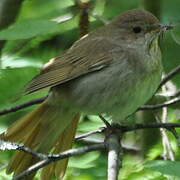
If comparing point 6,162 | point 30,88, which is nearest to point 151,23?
point 30,88

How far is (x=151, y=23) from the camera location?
10.4 feet

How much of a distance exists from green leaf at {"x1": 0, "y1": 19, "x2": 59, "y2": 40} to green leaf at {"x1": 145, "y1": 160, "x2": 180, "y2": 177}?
3.06 ft

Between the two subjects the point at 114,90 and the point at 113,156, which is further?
the point at 114,90

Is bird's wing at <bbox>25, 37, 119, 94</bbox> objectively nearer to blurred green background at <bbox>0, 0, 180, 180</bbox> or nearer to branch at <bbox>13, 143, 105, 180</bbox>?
blurred green background at <bbox>0, 0, 180, 180</bbox>

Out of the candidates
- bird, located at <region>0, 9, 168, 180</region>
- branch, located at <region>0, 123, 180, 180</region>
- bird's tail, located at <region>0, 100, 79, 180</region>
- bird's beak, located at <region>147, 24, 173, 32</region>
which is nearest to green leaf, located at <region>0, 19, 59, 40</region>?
bird, located at <region>0, 9, 168, 180</region>

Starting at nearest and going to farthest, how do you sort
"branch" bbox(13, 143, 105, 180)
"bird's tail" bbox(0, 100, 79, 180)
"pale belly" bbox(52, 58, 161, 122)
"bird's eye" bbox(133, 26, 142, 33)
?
1. "branch" bbox(13, 143, 105, 180)
2. "bird's tail" bbox(0, 100, 79, 180)
3. "pale belly" bbox(52, 58, 161, 122)
4. "bird's eye" bbox(133, 26, 142, 33)

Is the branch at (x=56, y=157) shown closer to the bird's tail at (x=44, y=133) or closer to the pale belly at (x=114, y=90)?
the bird's tail at (x=44, y=133)

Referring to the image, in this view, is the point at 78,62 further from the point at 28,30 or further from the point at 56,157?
the point at 56,157

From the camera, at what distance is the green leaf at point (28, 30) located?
252 centimetres

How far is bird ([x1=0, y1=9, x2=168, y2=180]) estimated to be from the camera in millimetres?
3041

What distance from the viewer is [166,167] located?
190cm

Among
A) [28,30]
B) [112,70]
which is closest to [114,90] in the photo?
[112,70]

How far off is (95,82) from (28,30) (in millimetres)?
697

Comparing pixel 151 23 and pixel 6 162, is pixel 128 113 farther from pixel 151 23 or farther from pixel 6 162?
pixel 6 162
